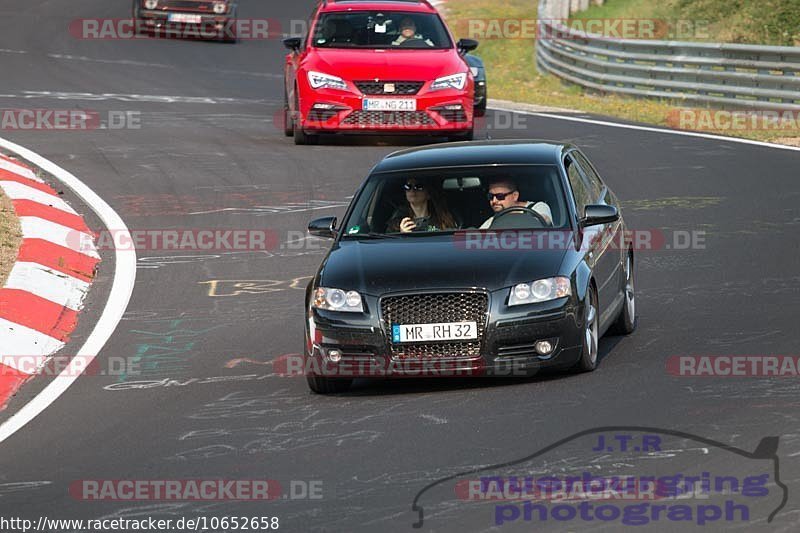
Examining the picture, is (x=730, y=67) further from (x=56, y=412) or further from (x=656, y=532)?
(x=656, y=532)

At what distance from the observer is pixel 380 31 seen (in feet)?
68.5

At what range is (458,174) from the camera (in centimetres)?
1059

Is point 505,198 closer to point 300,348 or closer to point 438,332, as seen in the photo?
point 438,332

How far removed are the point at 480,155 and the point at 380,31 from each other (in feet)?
34.0

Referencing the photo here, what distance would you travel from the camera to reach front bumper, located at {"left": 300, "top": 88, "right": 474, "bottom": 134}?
19.7m

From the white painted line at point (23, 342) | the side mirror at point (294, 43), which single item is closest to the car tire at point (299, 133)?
the side mirror at point (294, 43)

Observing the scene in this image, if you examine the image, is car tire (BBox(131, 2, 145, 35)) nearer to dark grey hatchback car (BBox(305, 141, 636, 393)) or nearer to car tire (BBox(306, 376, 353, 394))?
dark grey hatchback car (BBox(305, 141, 636, 393))

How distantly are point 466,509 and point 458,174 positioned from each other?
164 inches

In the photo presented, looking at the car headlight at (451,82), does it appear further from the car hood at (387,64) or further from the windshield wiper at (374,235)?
the windshield wiper at (374,235)

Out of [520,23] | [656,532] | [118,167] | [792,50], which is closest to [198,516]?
[656,532]

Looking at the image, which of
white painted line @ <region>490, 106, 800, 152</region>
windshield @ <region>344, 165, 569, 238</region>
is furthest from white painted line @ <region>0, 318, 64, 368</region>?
white painted line @ <region>490, 106, 800, 152</region>

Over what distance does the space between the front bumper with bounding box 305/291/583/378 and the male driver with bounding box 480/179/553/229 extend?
116cm

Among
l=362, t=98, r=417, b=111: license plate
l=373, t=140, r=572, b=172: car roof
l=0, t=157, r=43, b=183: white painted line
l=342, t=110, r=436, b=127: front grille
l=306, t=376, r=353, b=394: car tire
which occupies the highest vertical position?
l=373, t=140, r=572, b=172: car roof

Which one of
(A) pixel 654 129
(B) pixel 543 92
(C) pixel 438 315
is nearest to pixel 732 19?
(B) pixel 543 92
